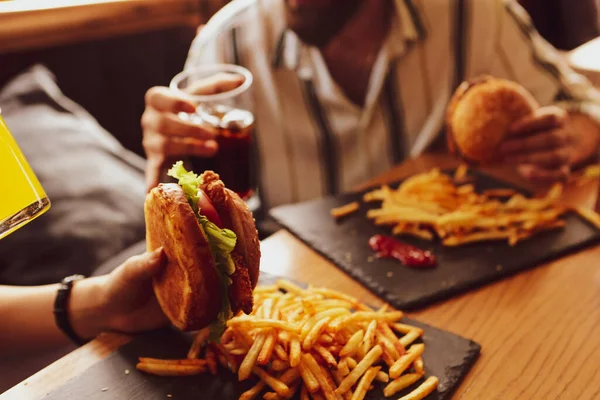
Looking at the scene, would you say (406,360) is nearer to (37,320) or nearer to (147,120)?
(37,320)

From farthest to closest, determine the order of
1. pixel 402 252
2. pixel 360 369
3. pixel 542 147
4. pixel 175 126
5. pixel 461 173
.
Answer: pixel 461 173
pixel 542 147
pixel 175 126
pixel 402 252
pixel 360 369

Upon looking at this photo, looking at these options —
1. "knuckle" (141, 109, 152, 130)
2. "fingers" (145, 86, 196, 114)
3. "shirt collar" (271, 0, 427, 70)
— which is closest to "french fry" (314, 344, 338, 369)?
"fingers" (145, 86, 196, 114)

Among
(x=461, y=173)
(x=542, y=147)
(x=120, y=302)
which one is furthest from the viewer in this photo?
(x=461, y=173)

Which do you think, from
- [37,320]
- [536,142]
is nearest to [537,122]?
[536,142]

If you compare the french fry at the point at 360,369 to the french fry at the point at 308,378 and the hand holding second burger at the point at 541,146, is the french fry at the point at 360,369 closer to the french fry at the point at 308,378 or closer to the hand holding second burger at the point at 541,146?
the french fry at the point at 308,378

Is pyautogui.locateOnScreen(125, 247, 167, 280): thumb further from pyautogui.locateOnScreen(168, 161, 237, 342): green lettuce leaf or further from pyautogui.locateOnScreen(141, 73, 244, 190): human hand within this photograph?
pyautogui.locateOnScreen(141, 73, 244, 190): human hand

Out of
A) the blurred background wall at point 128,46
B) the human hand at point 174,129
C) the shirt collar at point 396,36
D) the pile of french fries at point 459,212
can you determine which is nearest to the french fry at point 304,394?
the pile of french fries at point 459,212

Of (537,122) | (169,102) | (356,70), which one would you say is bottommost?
(537,122)

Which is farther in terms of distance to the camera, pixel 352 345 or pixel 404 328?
pixel 404 328
